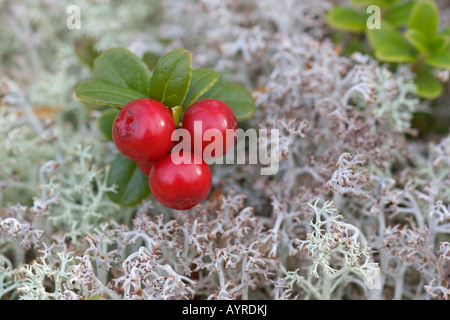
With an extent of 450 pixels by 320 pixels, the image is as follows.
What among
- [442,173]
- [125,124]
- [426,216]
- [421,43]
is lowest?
[426,216]

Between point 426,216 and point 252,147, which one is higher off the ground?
point 252,147

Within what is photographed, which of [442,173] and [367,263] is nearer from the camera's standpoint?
Result: [367,263]

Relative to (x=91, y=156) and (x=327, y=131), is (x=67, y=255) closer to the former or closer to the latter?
(x=91, y=156)

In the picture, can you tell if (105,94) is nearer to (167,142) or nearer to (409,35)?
(167,142)

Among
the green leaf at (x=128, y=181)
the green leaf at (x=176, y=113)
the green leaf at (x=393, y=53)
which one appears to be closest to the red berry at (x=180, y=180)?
the green leaf at (x=176, y=113)

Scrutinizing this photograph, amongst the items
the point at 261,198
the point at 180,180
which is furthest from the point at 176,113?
the point at 261,198

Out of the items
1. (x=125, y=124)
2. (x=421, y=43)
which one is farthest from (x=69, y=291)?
(x=421, y=43)

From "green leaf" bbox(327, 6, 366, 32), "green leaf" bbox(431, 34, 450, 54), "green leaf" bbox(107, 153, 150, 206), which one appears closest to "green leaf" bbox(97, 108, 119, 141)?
"green leaf" bbox(107, 153, 150, 206)
